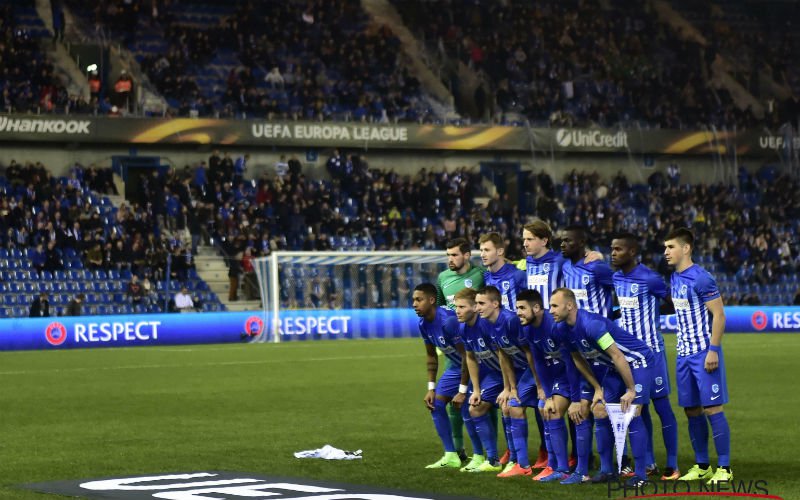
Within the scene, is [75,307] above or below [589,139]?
below

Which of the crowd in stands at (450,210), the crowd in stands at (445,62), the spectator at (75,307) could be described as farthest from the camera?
the crowd in stands at (445,62)

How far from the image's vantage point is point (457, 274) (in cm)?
1172

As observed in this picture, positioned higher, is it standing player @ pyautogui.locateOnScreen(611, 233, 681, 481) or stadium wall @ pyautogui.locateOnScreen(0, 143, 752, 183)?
stadium wall @ pyautogui.locateOnScreen(0, 143, 752, 183)

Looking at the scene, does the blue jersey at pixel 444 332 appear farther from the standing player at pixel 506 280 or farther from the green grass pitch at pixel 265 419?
the green grass pitch at pixel 265 419

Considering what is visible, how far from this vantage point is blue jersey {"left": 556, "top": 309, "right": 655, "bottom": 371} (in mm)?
9711

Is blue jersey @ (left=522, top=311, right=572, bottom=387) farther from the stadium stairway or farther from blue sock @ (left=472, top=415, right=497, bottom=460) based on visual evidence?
the stadium stairway

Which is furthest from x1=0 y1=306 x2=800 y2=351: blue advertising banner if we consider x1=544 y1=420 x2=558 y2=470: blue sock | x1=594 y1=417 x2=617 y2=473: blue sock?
x1=594 y1=417 x2=617 y2=473: blue sock

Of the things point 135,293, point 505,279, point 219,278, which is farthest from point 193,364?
point 505,279

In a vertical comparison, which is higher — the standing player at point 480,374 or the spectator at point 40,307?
the spectator at point 40,307

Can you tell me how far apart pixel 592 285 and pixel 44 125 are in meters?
28.2

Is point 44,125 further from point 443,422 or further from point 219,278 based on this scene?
point 443,422

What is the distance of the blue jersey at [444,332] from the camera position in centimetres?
1094

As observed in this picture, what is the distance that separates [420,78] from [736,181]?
11.2 meters

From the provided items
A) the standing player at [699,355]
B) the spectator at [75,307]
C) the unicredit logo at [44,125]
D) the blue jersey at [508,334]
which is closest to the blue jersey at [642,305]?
the standing player at [699,355]
